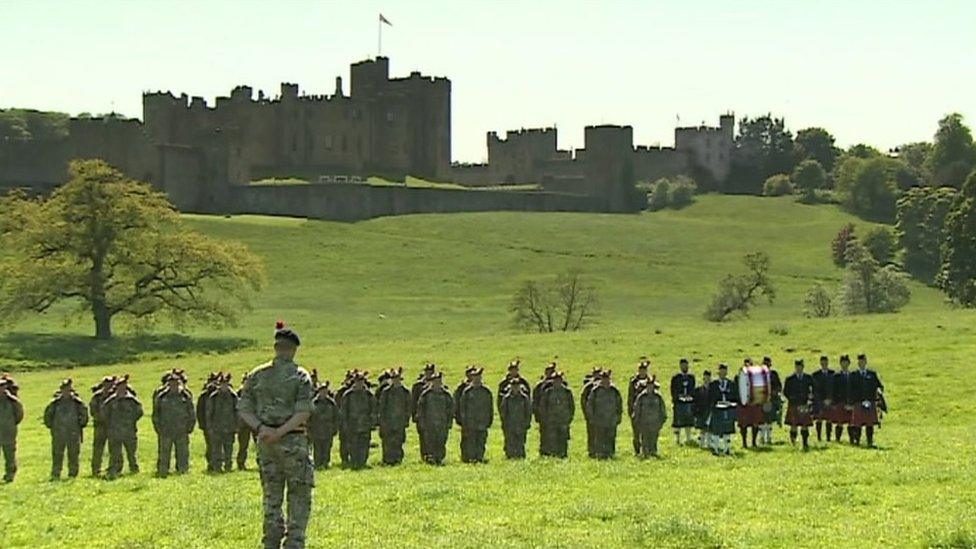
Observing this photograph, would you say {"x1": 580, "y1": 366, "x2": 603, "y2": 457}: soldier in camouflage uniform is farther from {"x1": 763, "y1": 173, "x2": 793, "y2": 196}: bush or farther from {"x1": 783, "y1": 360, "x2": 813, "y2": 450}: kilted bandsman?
{"x1": 763, "y1": 173, "x2": 793, "y2": 196}: bush

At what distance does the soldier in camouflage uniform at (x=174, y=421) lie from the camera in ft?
74.4

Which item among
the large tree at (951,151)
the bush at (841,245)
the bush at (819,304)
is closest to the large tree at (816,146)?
the large tree at (951,151)

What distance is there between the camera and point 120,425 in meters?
22.7

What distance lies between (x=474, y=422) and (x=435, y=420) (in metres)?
0.69

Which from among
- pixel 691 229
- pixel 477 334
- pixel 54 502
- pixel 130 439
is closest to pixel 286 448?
pixel 54 502

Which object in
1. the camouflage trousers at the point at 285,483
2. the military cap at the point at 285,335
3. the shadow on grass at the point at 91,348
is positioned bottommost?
the shadow on grass at the point at 91,348

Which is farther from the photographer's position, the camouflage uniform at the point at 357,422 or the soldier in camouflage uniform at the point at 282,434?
the camouflage uniform at the point at 357,422

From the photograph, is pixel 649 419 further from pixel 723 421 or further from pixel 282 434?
pixel 282 434

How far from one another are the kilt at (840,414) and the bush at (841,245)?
228ft

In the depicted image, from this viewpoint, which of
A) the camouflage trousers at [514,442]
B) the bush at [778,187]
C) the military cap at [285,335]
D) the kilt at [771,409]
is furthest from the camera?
the bush at [778,187]

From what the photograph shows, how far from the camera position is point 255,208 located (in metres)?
114

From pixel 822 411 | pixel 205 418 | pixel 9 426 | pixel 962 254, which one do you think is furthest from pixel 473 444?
pixel 962 254

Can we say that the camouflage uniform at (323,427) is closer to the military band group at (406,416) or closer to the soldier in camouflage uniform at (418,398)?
the military band group at (406,416)

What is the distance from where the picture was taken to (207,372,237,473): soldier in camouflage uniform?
23.3 metres
